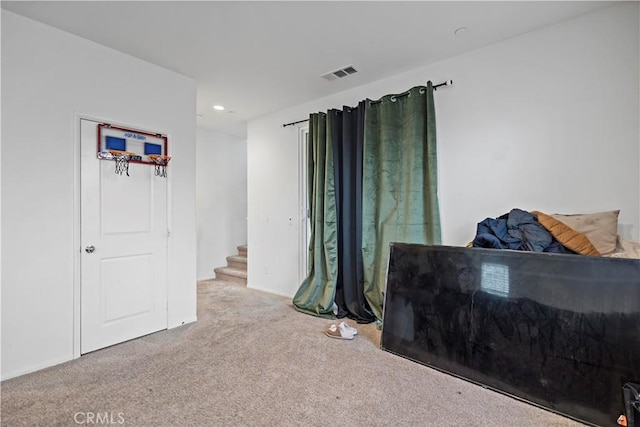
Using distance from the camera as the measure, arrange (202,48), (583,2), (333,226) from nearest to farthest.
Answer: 1. (583,2)
2. (202,48)
3. (333,226)

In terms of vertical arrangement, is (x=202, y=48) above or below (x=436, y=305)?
above

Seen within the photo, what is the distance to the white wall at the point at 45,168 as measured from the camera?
2.12 m

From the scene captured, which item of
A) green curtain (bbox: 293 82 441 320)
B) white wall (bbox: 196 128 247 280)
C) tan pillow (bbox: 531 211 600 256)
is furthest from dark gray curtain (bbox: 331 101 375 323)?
white wall (bbox: 196 128 247 280)

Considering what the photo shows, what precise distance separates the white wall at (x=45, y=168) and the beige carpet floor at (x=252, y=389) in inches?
12.2

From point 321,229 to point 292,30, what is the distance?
201cm

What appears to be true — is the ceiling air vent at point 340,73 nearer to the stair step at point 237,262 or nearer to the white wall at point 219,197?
the white wall at point 219,197

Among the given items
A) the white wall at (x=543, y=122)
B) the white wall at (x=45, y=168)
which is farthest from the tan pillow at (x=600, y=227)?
the white wall at (x=45, y=168)

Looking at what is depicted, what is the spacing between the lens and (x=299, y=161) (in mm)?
4031

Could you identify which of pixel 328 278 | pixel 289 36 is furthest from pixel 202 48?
pixel 328 278

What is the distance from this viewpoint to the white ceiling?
6.96 feet

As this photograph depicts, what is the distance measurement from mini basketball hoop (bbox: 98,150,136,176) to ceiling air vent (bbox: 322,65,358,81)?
6.71ft

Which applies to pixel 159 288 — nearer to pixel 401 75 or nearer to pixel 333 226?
pixel 333 226

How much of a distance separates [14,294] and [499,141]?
154 inches

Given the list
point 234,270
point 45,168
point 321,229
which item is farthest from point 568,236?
point 234,270
